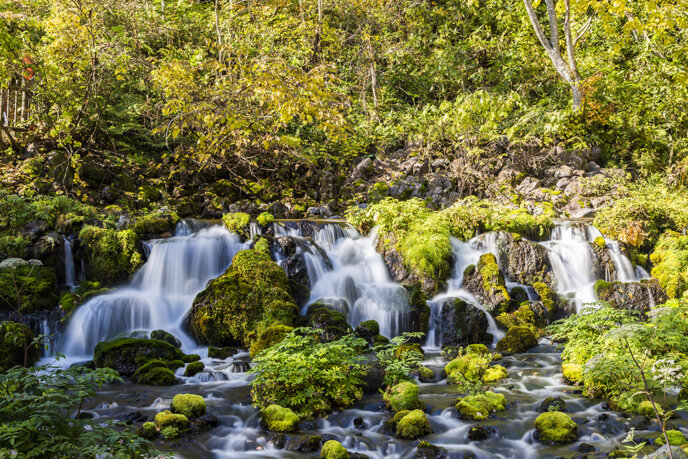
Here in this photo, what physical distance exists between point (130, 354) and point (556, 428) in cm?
664

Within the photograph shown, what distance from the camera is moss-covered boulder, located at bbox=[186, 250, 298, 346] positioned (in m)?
8.84

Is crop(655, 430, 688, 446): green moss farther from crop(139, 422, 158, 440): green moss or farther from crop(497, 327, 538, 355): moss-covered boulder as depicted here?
crop(139, 422, 158, 440): green moss

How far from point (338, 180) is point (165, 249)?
28.6ft

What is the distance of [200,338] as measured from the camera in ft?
29.3

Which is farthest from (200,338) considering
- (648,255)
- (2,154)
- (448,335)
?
(648,255)

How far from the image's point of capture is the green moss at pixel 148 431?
16.5 ft

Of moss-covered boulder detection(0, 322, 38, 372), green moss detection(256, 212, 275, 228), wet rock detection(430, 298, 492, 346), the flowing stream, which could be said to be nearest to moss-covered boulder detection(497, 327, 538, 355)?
the flowing stream

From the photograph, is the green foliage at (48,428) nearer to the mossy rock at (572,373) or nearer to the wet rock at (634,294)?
the mossy rock at (572,373)

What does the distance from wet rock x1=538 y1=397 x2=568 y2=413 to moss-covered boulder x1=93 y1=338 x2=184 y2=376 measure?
19.5ft

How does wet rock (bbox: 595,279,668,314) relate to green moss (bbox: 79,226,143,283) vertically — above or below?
below

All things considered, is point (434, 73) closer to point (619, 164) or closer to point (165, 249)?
point (619, 164)

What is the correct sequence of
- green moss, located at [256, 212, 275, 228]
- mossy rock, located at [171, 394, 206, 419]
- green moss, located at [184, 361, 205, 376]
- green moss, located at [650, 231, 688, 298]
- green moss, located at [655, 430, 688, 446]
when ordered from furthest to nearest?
green moss, located at [256, 212, 275, 228] → green moss, located at [650, 231, 688, 298] → green moss, located at [184, 361, 205, 376] → mossy rock, located at [171, 394, 206, 419] → green moss, located at [655, 430, 688, 446]

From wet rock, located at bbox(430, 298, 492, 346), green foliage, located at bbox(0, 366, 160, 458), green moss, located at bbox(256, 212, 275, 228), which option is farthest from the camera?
green moss, located at bbox(256, 212, 275, 228)

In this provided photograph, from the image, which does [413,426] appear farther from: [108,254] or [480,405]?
[108,254]
